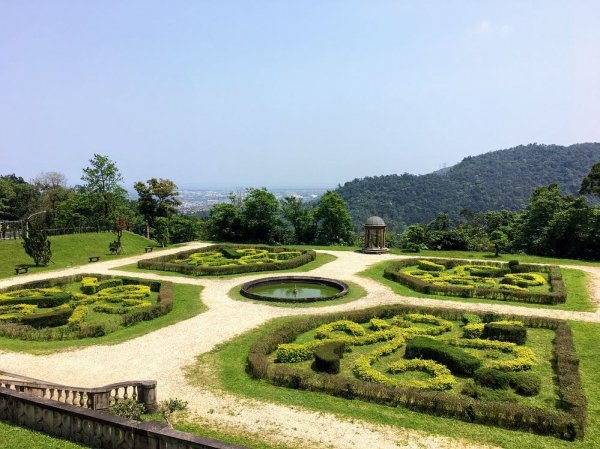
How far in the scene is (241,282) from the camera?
28578mm

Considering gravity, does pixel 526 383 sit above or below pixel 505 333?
below

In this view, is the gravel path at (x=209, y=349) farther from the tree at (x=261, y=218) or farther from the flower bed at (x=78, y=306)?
the tree at (x=261, y=218)

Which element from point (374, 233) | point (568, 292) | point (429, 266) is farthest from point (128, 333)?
point (374, 233)

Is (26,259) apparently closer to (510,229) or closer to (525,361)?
(525,361)

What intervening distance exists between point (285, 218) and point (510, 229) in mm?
25949

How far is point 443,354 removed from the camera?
1501 centimetres

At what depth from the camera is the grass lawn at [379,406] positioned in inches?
411

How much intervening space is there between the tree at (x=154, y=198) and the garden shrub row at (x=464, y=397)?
56.4m

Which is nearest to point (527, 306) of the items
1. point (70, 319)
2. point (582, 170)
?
point (70, 319)

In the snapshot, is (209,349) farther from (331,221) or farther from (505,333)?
(331,221)

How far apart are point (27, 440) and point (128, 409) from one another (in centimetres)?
→ 212

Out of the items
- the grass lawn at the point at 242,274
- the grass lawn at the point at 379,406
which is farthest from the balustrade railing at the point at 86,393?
the grass lawn at the point at 242,274

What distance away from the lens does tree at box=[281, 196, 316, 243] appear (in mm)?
53469

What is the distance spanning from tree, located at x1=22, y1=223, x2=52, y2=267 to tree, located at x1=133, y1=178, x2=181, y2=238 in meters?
33.4
